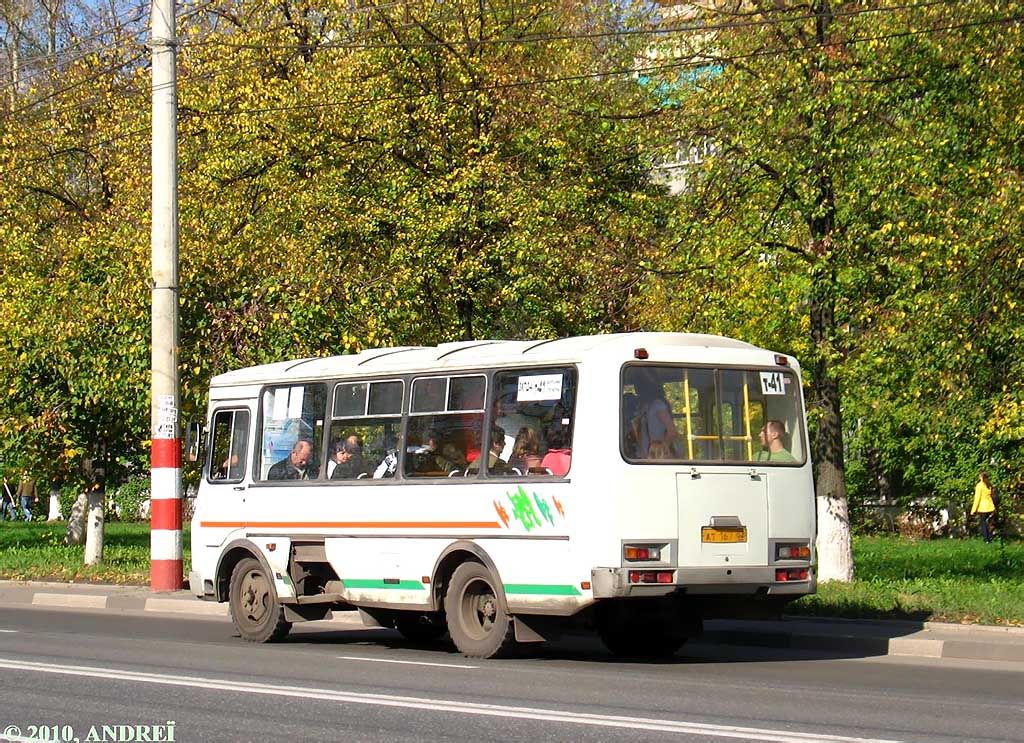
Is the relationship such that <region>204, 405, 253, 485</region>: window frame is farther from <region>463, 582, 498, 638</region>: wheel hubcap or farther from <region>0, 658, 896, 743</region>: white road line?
<region>0, 658, 896, 743</region>: white road line

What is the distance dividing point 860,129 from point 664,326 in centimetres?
431

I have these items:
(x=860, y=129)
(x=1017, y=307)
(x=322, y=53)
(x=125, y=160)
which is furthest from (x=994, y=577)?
(x=125, y=160)

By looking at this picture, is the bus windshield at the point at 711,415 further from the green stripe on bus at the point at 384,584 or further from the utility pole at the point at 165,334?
the utility pole at the point at 165,334

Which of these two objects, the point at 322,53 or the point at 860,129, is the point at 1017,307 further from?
the point at 322,53

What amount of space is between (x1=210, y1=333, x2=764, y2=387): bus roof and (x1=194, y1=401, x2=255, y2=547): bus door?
1.29ft

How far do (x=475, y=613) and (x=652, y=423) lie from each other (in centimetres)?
247

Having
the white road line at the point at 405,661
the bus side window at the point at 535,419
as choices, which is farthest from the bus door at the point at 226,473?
the bus side window at the point at 535,419

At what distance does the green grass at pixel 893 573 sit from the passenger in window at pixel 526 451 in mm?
4679

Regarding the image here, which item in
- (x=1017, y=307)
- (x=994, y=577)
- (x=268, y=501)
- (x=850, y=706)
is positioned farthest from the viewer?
(x=994, y=577)

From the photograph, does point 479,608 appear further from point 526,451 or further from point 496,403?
point 496,403

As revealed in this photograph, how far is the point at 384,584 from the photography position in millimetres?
15609

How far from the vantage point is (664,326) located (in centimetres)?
2392

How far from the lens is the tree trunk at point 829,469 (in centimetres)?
2222

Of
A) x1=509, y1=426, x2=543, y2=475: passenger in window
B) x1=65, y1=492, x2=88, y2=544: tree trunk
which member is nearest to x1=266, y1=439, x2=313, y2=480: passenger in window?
x1=509, y1=426, x2=543, y2=475: passenger in window
